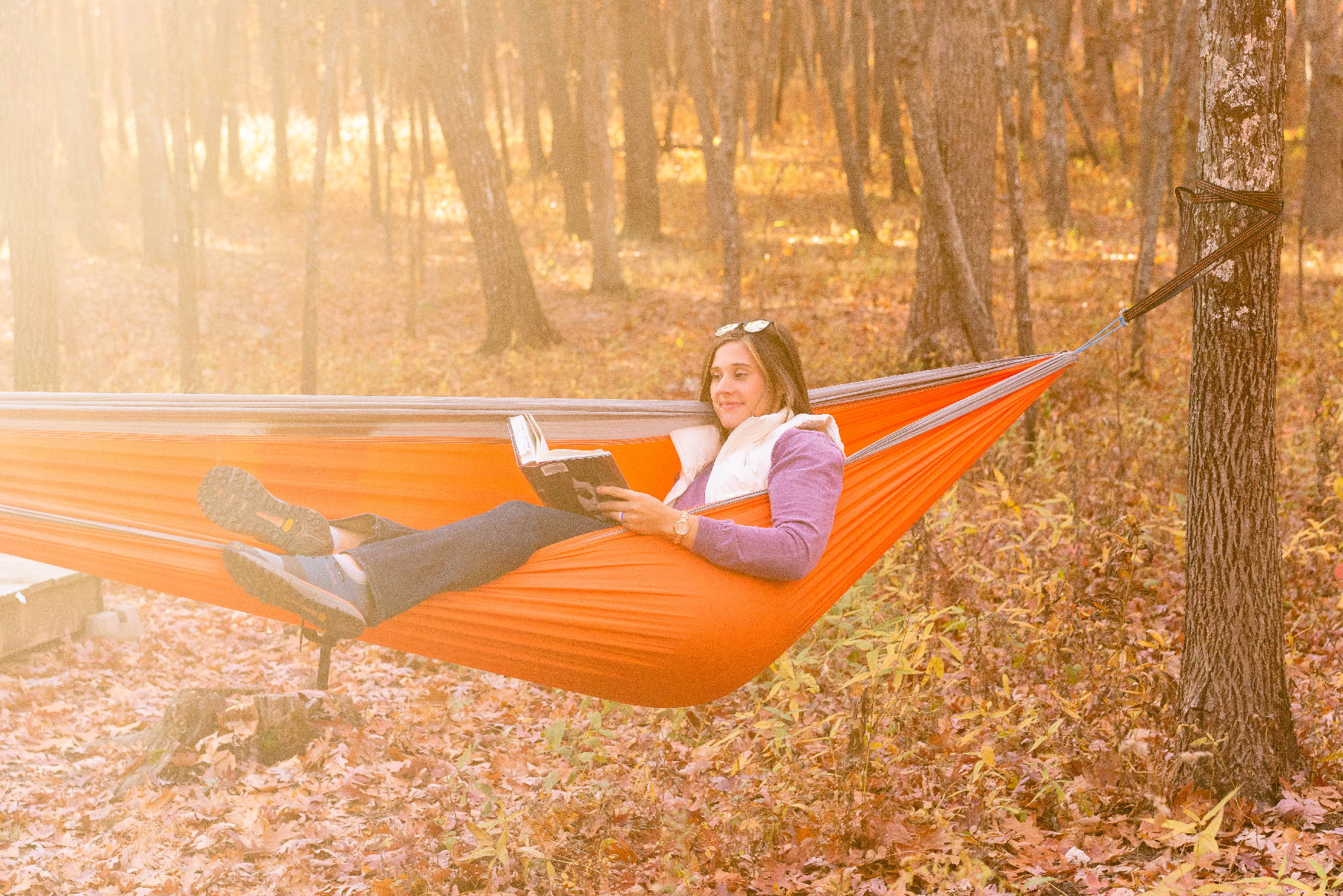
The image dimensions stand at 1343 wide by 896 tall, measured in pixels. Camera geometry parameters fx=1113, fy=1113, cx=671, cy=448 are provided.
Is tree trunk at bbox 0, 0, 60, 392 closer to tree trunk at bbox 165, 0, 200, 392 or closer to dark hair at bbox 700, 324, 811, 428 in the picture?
tree trunk at bbox 165, 0, 200, 392

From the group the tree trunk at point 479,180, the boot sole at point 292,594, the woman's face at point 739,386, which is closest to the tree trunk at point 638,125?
the tree trunk at point 479,180

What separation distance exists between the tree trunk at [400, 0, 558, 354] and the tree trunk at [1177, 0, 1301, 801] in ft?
21.9

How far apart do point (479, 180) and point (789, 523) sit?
22.8ft

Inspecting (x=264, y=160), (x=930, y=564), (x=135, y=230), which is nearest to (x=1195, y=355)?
(x=930, y=564)

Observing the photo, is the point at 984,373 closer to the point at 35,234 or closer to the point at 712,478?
the point at 712,478

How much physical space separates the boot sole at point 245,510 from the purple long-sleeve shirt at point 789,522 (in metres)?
0.86

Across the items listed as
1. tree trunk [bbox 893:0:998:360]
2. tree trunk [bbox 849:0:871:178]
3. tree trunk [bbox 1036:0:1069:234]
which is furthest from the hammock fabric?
tree trunk [bbox 849:0:871:178]

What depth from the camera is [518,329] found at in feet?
29.1

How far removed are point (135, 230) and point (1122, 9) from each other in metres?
14.6

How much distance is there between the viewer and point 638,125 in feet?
40.0

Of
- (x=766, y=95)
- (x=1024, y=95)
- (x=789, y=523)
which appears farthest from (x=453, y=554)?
(x=766, y=95)

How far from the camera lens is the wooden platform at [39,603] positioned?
3.85m

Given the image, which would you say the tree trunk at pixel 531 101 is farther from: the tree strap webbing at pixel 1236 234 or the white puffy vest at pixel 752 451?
the tree strap webbing at pixel 1236 234

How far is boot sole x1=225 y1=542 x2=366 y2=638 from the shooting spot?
7.24 ft
